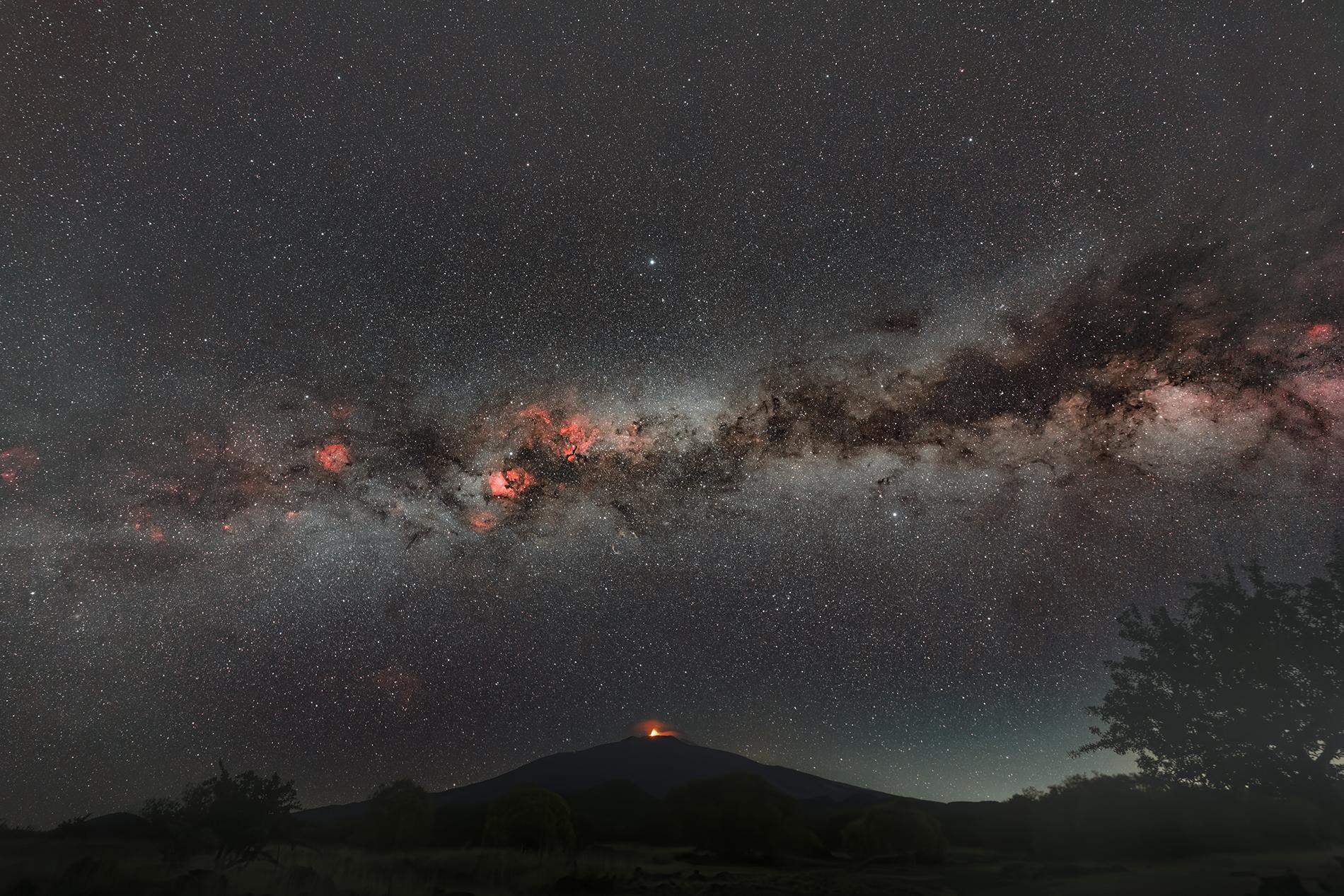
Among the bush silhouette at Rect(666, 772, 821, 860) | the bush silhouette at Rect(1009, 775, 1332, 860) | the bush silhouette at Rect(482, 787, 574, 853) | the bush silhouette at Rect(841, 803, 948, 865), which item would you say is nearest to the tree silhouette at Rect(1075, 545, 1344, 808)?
the bush silhouette at Rect(1009, 775, 1332, 860)

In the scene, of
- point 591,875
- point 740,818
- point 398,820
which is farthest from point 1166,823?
point 398,820

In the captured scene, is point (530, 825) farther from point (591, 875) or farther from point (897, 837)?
point (897, 837)

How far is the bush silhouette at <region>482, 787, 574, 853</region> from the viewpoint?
134 ft

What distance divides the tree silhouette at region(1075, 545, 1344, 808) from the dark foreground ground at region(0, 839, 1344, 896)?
9110 mm

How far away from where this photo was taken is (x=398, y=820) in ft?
156

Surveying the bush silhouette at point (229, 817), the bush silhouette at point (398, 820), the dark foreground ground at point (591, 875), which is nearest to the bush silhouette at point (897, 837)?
the dark foreground ground at point (591, 875)

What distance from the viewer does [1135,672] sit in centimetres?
4069

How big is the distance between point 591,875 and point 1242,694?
1450 inches

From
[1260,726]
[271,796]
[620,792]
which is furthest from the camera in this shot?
[620,792]

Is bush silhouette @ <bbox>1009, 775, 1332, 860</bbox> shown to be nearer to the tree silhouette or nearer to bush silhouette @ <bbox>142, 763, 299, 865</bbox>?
the tree silhouette

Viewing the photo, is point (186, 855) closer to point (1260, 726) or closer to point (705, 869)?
point (705, 869)

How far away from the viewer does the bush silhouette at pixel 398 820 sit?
1826 inches

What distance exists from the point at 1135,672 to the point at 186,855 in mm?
58054

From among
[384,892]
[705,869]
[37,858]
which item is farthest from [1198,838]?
[37,858]
